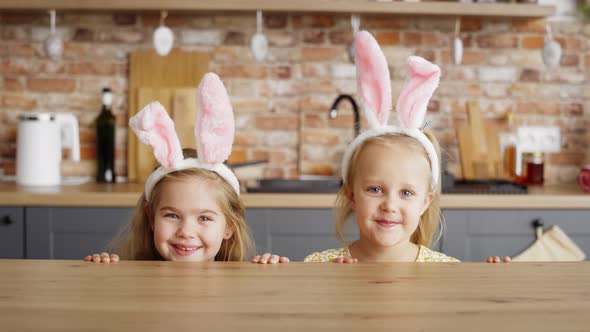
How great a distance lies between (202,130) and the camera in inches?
43.6

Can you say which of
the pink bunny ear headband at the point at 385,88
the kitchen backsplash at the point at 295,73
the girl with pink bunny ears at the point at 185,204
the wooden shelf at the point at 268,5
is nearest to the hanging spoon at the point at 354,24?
the kitchen backsplash at the point at 295,73

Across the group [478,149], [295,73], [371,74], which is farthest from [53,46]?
[371,74]

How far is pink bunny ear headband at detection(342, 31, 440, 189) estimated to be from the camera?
106 cm

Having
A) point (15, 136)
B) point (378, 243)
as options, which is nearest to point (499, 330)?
point (378, 243)

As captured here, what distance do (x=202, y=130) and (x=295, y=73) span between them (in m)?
1.85

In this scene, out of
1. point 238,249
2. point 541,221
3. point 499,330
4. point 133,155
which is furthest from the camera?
point 133,155

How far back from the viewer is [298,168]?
2.94m

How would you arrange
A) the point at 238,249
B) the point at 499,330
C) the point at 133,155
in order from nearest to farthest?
the point at 499,330 → the point at 238,249 → the point at 133,155

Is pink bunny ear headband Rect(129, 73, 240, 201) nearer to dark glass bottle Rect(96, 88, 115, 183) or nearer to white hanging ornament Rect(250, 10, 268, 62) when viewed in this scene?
white hanging ornament Rect(250, 10, 268, 62)

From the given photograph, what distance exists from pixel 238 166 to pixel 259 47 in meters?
0.46

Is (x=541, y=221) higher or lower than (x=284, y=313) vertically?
lower

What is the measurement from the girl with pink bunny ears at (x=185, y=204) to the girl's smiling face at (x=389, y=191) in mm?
255

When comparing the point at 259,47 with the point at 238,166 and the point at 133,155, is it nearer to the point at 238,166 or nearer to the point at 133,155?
the point at 238,166

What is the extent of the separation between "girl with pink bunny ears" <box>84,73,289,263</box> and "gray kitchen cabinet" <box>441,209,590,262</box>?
1.09 m
